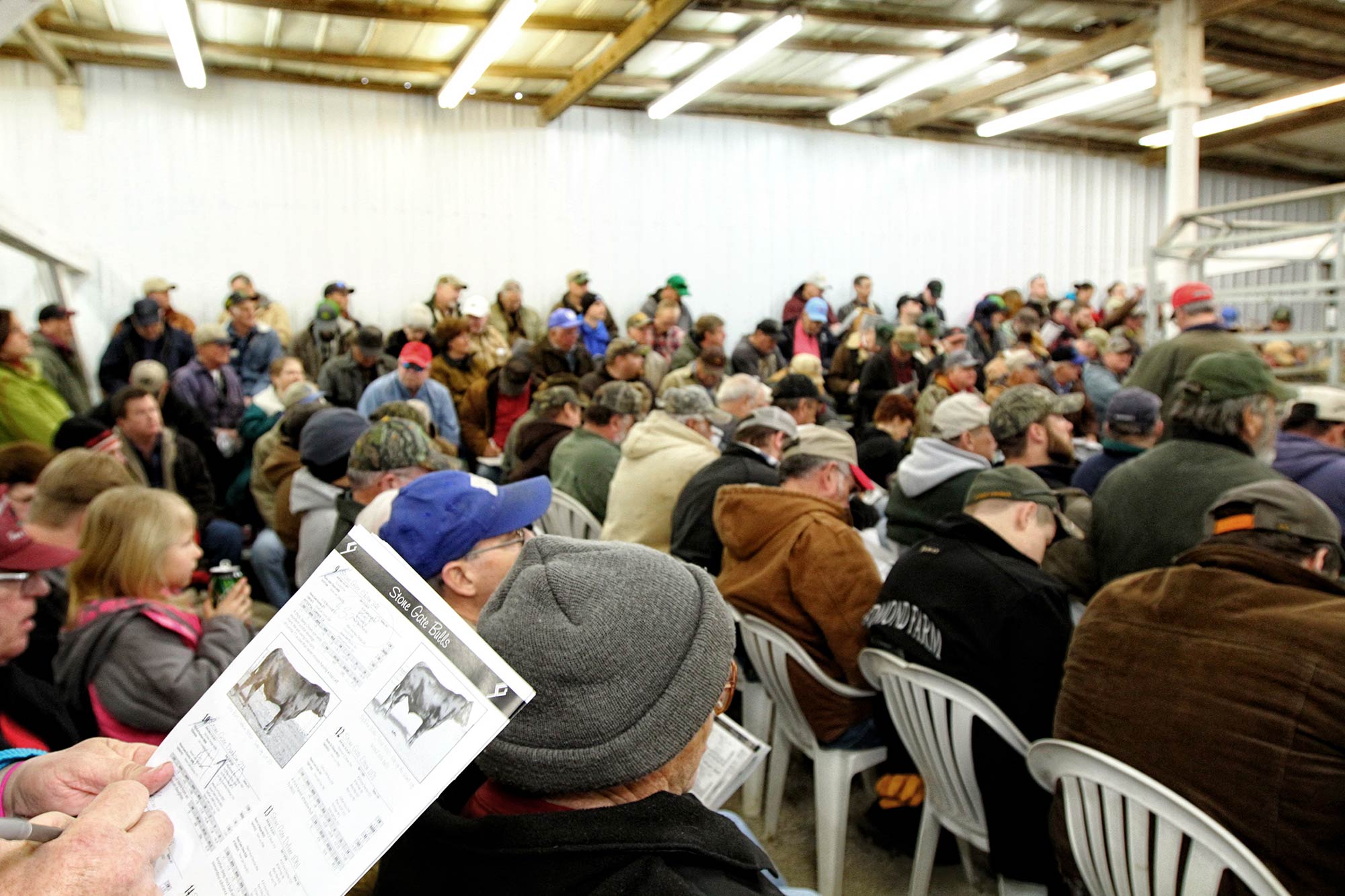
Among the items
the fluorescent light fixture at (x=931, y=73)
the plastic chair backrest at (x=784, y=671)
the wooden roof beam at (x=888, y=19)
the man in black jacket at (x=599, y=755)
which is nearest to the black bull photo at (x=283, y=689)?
the man in black jacket at (x=599, y=755)

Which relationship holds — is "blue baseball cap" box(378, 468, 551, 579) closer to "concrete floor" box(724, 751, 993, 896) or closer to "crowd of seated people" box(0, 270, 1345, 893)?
"crowd of seated people" box(0, 270, 1345, 893)

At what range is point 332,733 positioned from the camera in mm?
744

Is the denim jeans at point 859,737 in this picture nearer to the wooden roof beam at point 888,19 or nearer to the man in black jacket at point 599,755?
the man in black jacket at point 599,755

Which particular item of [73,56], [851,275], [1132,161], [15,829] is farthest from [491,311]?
[1132,161]

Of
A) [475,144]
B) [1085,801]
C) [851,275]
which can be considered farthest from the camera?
[851,275]

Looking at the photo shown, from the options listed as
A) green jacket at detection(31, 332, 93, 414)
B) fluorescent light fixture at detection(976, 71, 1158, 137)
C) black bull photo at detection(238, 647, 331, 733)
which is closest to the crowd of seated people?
black bull photo at detection(238, 647, 331, 733)

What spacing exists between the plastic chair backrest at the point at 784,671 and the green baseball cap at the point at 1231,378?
127 centimetres

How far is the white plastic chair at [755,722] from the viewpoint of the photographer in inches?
116

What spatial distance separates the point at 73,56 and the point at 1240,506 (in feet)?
31.1

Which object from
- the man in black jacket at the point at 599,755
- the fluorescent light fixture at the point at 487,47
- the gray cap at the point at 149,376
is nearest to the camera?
the man in black jacket at the point at 599,755

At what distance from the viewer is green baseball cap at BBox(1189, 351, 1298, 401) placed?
8.16 ft

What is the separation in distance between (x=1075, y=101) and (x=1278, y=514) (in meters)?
8.91

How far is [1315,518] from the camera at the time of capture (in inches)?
68.5

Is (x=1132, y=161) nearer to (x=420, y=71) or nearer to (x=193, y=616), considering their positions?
(x=420, y=71)
